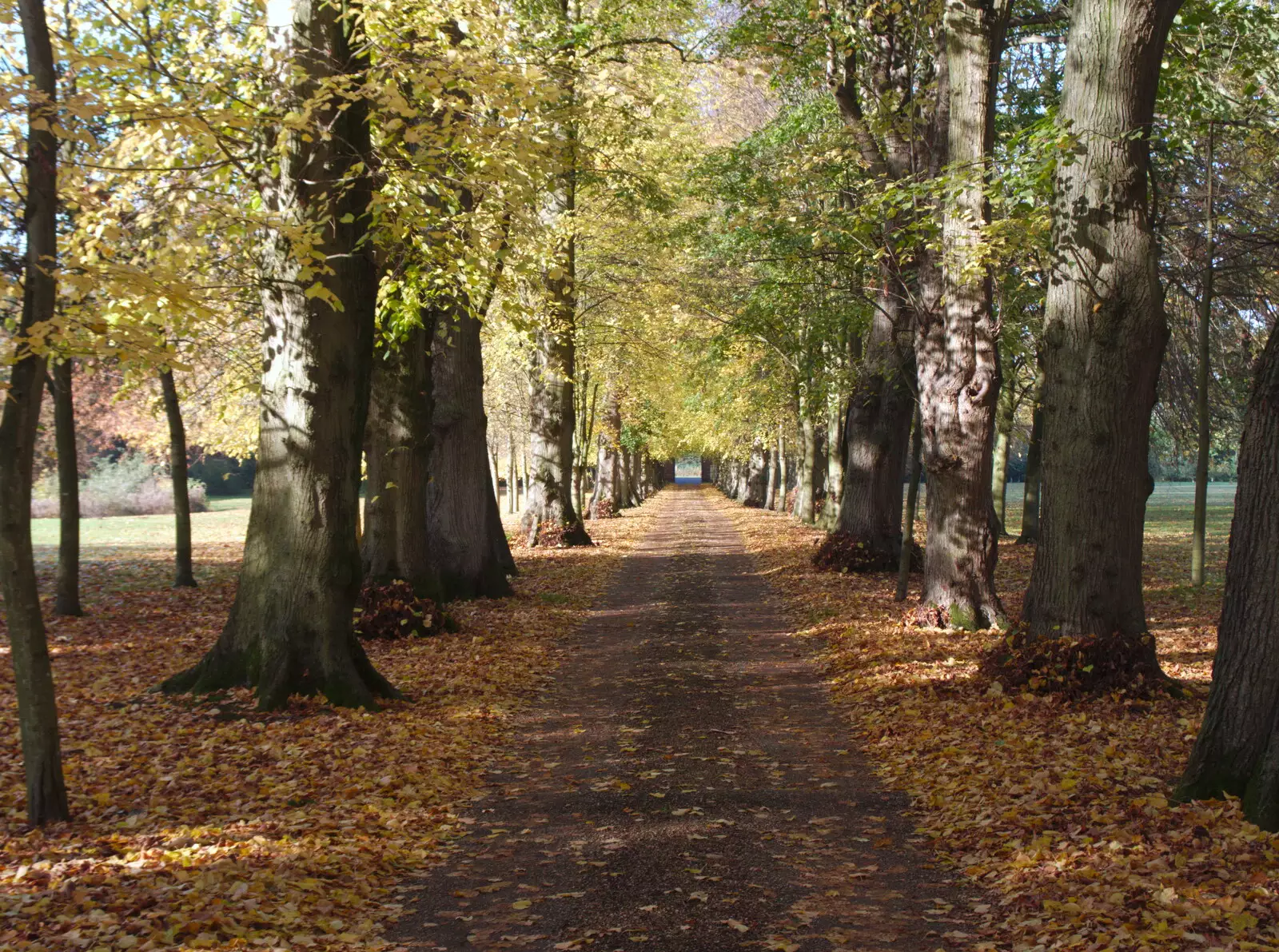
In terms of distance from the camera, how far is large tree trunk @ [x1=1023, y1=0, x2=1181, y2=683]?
8141 mm

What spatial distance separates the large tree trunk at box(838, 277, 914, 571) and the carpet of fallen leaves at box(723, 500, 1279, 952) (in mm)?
7321

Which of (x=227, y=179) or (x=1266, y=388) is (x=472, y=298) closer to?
(x=227, y=179)

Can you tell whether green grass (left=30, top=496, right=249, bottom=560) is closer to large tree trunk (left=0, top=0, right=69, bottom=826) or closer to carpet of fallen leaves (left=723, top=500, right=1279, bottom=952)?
large tree trunk (left=0, top=0, right=69, bottom=826)

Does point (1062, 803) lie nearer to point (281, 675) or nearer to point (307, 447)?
point (281, 675)

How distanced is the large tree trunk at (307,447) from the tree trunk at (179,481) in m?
7.39

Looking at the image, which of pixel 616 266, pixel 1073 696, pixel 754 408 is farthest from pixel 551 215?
pixel 1073 696

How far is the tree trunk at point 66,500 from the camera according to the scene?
44.1ft

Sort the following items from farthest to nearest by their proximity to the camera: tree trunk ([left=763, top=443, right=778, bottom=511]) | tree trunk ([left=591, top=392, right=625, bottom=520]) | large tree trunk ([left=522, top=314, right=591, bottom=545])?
tree trunk ([left=763, top=443, right=778, bottom=511]) < tree trunk ([left=591, top=392, right=625, bottom=520]) < large tree trunk ([left=522, top=314, right=591, bottom=545])

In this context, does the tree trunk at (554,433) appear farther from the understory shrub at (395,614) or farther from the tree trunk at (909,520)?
the understory shrub at (395,614)

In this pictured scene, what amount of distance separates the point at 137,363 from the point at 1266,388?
598 cm

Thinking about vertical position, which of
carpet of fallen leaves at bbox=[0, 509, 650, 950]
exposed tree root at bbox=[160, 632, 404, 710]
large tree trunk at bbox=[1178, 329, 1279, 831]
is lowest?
carpet of fallen leaves at bbox=[0, 509, 650, 950]

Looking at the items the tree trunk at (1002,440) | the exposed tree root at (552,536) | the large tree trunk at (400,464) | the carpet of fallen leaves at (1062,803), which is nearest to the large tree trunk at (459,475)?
the large tree trunk at (400,464)

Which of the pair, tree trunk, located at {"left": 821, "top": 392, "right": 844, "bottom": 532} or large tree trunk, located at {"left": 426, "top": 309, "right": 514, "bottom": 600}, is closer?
large tree trunk, located at {"left": 426, "top": 309, "right": 514, "bottom": 600}

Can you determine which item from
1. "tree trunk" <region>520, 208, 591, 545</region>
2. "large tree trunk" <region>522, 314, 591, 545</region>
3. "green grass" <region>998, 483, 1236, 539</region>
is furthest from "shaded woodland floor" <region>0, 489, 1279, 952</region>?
"green grass" <region>998, 483, 1236, 539</region>
